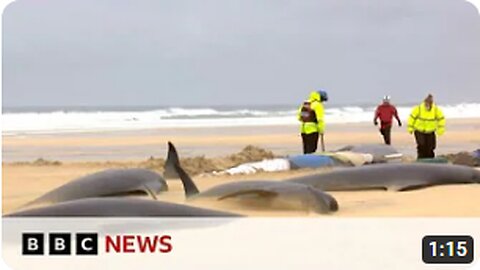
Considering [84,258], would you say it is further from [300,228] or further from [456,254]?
[456,254]

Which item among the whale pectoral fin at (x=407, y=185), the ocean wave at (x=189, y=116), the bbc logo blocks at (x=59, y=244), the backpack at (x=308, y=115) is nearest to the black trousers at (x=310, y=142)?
the backpack at (x=308, y=115)

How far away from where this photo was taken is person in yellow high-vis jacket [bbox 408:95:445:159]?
12.4m

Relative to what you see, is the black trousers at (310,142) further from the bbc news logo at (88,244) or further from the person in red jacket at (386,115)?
the bbc news logo at (88,244)

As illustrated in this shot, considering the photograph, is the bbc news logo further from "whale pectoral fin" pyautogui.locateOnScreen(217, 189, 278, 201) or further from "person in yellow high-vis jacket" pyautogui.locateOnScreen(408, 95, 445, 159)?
"person in yellow high-vis jacket" pyautogui.locateOnScreen(408, 95, 445, 159)

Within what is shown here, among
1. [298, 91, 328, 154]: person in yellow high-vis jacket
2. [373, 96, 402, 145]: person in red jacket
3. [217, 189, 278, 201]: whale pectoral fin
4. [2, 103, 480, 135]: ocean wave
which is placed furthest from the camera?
[2, 103, 480, 135]: ocean wave

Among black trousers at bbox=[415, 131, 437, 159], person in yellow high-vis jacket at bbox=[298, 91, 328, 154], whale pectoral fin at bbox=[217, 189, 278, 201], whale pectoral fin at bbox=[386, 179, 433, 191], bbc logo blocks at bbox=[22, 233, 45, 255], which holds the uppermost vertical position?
person in yellow high-vis jacket at bbox=[298, 91, 328, 154]

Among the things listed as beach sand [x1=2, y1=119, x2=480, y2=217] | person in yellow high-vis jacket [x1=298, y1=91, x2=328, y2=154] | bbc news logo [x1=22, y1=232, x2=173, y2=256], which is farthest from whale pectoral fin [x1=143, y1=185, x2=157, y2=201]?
person in yellow high-vis jacket [x1=298, y1=91, x2=328, y2=154]

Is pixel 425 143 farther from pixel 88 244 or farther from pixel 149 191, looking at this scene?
pixel 88 244

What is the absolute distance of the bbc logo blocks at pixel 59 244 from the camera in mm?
5371

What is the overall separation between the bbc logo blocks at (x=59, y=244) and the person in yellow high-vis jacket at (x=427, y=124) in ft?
26.0

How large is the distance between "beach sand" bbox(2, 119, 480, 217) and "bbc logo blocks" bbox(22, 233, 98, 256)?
1.73 meters

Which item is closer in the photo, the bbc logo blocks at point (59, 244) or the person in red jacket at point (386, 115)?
the bbc logo blocks at point (59, 244)

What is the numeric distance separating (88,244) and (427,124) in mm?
8158

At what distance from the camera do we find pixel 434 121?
12453 mm
